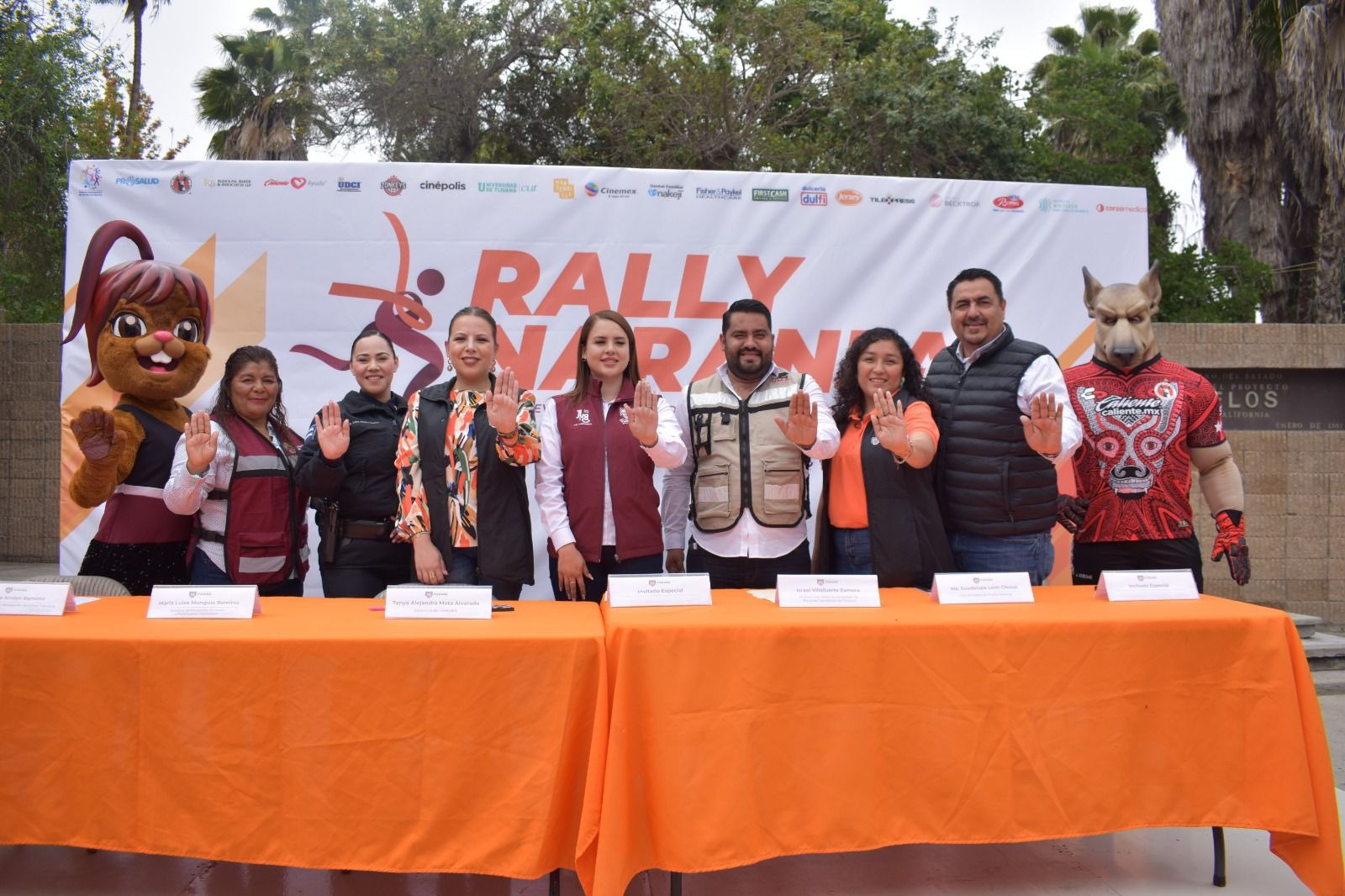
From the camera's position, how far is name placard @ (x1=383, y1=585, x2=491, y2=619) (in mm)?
2055

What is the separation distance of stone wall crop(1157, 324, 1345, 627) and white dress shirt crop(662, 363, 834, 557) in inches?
143

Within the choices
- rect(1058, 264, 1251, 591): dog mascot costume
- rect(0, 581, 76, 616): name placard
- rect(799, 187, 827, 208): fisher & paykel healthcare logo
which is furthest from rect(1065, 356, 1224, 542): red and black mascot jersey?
rect(0, 581, 76, 616): name placard

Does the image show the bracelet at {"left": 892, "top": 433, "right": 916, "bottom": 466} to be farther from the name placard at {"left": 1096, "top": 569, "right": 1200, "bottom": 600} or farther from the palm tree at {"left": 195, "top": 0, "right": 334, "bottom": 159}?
the palm tree at {"left": 195, "top": 0, "right": 334, "bottom": 159}

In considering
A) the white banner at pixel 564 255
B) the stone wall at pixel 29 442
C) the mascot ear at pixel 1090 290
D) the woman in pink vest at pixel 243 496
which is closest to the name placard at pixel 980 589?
the mascot ear at pixel 1090 290

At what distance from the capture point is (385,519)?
9.21 feet

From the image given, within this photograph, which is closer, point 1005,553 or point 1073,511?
point 1005,553

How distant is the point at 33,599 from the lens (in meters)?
2.08

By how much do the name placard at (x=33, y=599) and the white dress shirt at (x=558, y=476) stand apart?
3.92 ft

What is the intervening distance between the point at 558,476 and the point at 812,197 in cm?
201

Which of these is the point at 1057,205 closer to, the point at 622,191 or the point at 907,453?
the point at 622,191

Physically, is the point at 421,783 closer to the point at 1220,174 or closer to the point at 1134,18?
the point at 1220,174

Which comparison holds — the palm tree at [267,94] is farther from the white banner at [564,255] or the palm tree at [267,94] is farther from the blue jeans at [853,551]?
the blue jeans at [853,551]

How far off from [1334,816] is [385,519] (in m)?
2.48

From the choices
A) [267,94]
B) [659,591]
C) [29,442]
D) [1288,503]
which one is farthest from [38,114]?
[1288,503]
